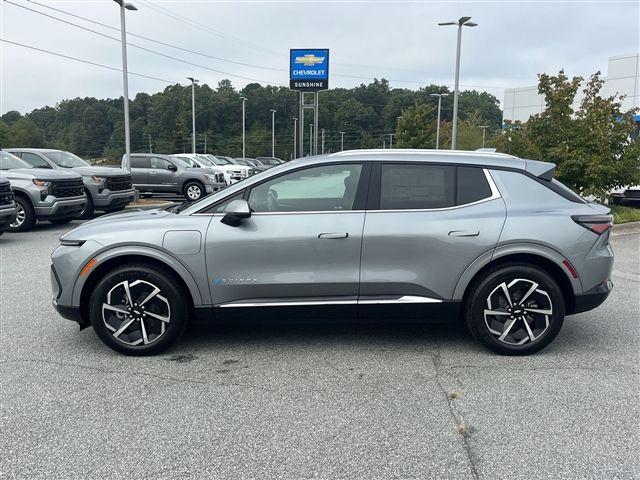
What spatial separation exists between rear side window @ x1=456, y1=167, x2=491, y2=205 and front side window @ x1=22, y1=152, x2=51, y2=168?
11.5 metres

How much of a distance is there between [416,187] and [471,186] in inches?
17.6

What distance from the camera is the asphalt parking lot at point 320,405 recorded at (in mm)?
2770

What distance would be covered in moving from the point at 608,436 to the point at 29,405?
363 centimetres

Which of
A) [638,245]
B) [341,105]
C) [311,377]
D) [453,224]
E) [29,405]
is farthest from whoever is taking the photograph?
[341,105]

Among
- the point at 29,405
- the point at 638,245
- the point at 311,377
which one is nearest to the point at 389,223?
the point at 311,377

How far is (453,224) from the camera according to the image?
4082 millimetres

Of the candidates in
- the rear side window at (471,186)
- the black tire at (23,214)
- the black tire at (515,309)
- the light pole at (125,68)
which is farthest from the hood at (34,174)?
the black tire at (515,309)

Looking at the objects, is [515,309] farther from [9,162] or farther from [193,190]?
[193,190]

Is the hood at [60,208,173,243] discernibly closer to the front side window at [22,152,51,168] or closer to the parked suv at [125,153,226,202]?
the front side window at [22,152,51,168]

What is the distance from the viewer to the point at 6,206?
363 inches

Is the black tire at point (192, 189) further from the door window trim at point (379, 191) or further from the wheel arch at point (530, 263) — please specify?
the wheel arch at point (530, 263)

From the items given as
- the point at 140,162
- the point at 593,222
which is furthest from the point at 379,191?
the point at 140,162

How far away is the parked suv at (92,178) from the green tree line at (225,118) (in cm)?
6958

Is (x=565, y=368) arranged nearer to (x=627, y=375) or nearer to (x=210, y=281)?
(x=627, y=375)
